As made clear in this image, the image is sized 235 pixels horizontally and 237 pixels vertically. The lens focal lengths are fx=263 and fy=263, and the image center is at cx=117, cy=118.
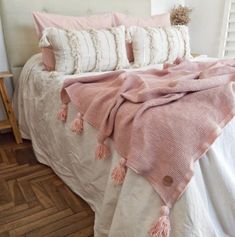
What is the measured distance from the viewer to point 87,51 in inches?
70.1

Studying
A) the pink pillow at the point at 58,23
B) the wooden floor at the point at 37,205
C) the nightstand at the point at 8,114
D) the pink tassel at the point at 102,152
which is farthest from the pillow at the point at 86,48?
the pink tassel at the point at 102,152

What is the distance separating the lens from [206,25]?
288 centimetres

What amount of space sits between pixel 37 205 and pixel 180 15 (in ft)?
7.75

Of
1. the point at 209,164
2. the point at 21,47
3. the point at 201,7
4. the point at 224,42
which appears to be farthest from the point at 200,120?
the point at 201,7

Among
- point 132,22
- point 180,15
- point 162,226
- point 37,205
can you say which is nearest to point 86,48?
point 132,22

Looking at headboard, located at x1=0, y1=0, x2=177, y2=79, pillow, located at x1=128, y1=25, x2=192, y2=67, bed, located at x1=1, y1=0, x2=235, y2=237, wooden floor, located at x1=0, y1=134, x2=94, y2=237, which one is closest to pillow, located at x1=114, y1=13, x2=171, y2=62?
pillow, located at x1=128, y1=25, x2=192, y2=67

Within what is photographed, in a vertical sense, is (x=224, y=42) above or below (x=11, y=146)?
above

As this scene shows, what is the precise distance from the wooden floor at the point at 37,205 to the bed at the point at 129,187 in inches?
→ 2.8

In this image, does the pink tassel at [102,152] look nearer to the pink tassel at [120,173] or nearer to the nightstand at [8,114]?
the pink tassel at [120,173]

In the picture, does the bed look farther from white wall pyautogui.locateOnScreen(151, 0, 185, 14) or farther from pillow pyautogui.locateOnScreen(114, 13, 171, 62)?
white wall pyautogui.locateOnScreen(151, 0, 185, 14)

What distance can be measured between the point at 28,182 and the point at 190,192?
4.02 feet

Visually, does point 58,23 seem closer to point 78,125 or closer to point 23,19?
point 23,19

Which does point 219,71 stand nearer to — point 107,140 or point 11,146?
point 107,140

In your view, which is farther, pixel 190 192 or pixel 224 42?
pixel 224 42
